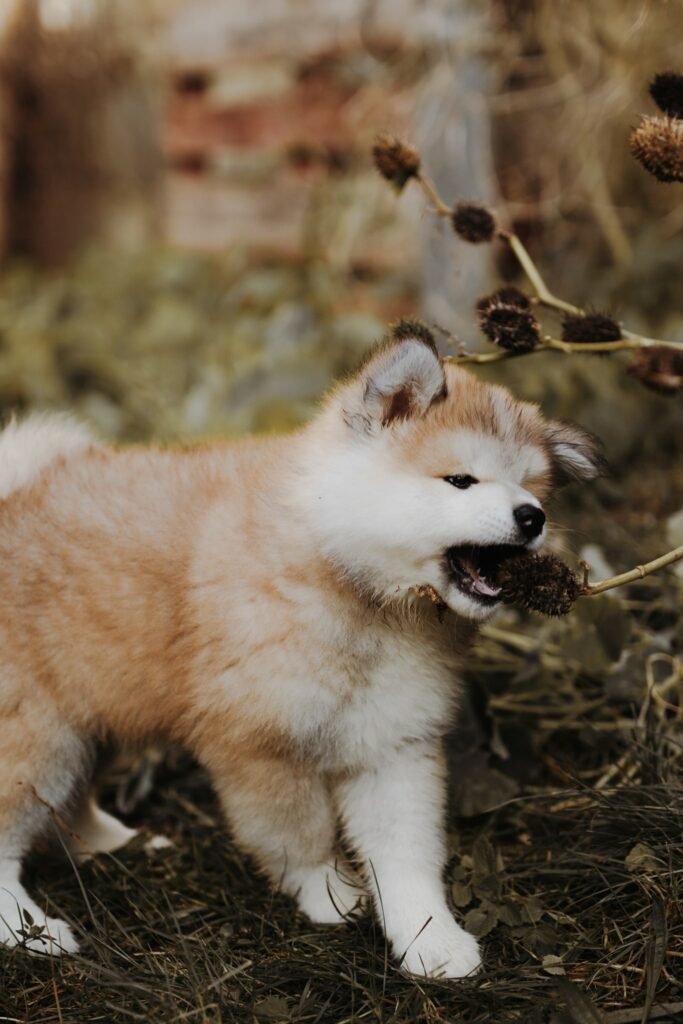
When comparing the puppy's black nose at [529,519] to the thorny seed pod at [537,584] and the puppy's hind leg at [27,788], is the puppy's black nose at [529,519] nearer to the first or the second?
the thorny seed pod at [537,584]

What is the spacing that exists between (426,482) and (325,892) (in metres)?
1.00

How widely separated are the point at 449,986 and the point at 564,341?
1.52 metres

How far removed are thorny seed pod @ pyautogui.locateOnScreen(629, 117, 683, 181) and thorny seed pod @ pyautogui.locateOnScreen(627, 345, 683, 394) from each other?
559mm

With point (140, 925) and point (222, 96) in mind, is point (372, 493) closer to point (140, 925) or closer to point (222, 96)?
point (140, 925)

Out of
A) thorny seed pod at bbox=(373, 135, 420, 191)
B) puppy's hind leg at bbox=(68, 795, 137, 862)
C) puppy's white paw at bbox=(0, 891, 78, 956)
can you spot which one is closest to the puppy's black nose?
thorny seed pod at bbox=(373, 135, 420, 191)

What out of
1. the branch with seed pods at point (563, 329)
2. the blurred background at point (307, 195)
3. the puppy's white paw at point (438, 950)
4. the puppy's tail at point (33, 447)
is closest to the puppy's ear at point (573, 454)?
the branch with seed pods at point (563, 329)

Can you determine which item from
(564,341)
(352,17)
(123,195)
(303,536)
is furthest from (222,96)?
(303,536)

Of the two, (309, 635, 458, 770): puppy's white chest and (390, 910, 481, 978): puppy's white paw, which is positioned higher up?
(309, 635, 458, 770): puppy's white chest

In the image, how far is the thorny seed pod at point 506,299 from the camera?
2.61 meters

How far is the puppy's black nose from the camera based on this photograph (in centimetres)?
200

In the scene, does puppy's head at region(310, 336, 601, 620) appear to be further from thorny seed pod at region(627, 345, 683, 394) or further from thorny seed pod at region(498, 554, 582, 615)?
thorny seed pod at region(627, 345, 683, 394)

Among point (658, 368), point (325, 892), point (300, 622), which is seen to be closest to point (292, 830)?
point (325, 892)

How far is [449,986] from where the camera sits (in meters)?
2.04

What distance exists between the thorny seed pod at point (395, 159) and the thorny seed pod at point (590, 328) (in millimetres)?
568
